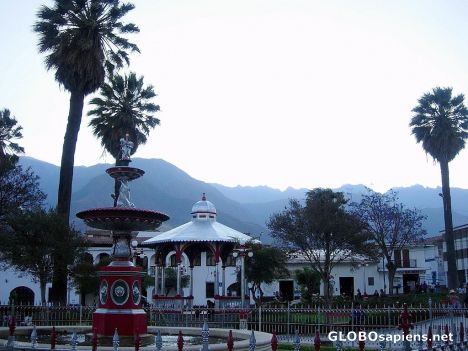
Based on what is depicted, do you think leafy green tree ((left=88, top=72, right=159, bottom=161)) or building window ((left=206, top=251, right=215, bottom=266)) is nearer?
leafy green tree ((left=88, top=72, right=159, bottom=161))

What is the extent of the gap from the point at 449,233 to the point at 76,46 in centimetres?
2571

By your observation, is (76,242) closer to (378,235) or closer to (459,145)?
(378,235)

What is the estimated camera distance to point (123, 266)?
15.4 m

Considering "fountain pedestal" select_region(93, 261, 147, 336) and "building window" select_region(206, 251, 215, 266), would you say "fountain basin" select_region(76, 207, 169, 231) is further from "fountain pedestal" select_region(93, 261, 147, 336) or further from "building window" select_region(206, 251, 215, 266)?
"building window" select_region(206, 251, 215, 266)

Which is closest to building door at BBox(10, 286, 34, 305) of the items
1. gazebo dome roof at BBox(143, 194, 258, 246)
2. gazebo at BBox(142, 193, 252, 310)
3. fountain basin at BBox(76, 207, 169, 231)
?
gazebo at BBox(142, 193, 252, 310)

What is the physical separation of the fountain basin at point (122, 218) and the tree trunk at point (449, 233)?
26886 mm

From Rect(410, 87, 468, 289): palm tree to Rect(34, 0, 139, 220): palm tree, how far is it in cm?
2301

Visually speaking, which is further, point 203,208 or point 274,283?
point 274,283

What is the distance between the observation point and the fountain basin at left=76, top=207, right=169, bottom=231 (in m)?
15.1

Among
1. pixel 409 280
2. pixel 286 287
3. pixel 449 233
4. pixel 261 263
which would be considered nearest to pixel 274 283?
pixel 286 287

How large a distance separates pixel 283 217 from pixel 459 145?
1466 cm

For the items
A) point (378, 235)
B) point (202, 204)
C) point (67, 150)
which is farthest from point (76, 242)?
point (378, 235)

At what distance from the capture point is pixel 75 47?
2842 cm

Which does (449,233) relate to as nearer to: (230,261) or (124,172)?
(230,261)
